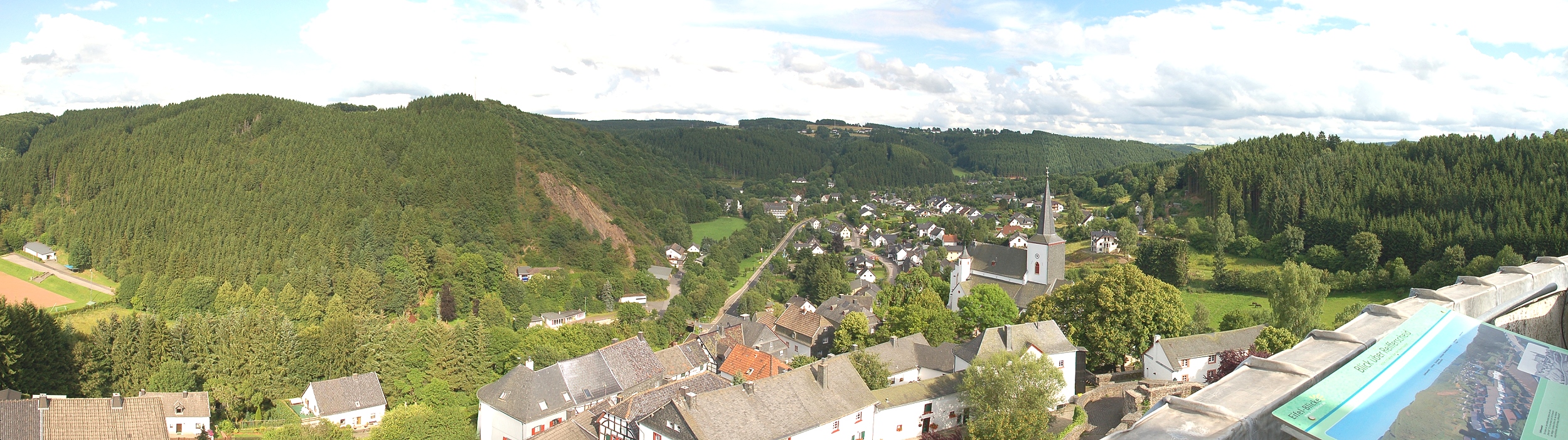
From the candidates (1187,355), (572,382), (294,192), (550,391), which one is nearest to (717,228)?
(294,192)

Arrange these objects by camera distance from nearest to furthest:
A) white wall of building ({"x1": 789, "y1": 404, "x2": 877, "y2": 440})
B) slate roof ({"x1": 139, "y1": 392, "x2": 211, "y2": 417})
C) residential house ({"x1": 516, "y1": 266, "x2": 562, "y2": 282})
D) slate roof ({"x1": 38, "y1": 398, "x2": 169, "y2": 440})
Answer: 1. white wall of building ({"x1": 789, "y1": 404, "x2": 877, "y2": 440})
2. slate roof ({"x1": 38, "y1": 398, "x2": 169, "y2": 440})
3. slate roof ({"x1": 139, "y1": 392, "x2": 211, "y2": 417})
4. residential house ({"x1": 516, "y1": 266, "x2": 562, "y2": 282})

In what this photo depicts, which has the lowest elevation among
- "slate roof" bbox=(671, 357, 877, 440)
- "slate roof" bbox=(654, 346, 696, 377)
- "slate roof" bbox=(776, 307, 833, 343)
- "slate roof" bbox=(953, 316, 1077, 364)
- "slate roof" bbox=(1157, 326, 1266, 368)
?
"slate roof" bbox=(654, 346, 696, 377)

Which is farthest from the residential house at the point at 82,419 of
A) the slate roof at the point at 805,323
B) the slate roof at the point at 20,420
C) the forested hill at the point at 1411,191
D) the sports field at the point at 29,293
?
the forested hill at the point at 1411,191

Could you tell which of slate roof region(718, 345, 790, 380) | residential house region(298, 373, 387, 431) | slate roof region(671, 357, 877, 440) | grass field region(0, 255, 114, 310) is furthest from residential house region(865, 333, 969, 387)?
grass field region(0, 255, 114, 310)

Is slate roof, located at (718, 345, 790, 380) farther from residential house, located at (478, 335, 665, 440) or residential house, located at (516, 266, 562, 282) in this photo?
residential house, located at (516, 266, 562, 282)

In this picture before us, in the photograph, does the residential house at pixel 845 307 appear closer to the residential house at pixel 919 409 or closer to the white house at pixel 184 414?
the residential house at pixel 919 409

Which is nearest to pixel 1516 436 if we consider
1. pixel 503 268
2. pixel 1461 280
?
pixel 1461 280
